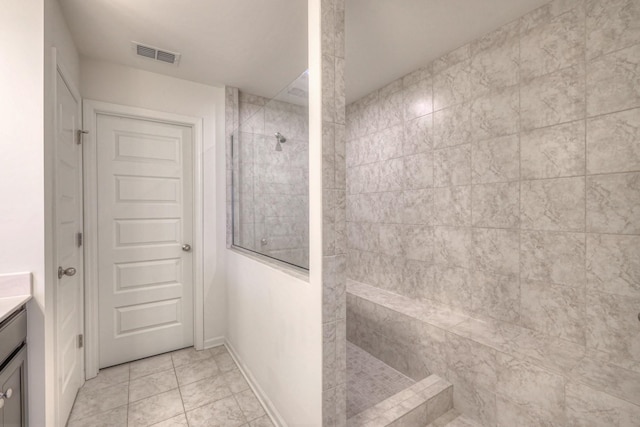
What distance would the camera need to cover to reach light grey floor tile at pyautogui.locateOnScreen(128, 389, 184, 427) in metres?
1.68

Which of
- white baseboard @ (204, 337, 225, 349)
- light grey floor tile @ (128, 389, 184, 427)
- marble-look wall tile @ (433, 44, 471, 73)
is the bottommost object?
light grey floor tile @ (128, 389, 184, 427)

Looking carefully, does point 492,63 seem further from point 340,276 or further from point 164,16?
point 164,16

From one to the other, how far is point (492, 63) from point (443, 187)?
91 cm

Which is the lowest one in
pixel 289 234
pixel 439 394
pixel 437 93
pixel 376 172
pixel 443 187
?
pixel 439 394

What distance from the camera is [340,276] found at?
125cm

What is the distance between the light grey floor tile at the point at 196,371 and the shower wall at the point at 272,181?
1008 mm

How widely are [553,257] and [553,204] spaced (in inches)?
12.5

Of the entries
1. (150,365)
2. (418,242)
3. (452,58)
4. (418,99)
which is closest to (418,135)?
(418,99)

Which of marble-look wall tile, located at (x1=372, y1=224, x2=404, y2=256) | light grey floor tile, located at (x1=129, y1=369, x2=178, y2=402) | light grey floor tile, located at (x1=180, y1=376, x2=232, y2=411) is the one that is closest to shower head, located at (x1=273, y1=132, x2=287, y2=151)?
marble-look wall tile, located at (x1=372, y1=224, x2=404, y2=256)

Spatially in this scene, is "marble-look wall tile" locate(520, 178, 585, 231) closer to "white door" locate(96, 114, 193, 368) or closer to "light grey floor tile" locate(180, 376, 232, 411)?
"light grey floor tile" locate(180, 376, 232, 411)

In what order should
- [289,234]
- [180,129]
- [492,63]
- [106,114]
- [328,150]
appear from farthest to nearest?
[180,129] → [106,114] → [492,63] → [289,234] → [328,150]

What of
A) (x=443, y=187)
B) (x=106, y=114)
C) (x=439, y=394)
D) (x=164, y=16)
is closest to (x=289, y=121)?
(x=164, y=16)

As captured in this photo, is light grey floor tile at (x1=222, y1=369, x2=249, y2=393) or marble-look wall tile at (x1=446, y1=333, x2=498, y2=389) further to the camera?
light grey floor tile at (x1=222, y1=369, x2=249, y2=393)

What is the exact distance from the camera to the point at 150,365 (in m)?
2.25
